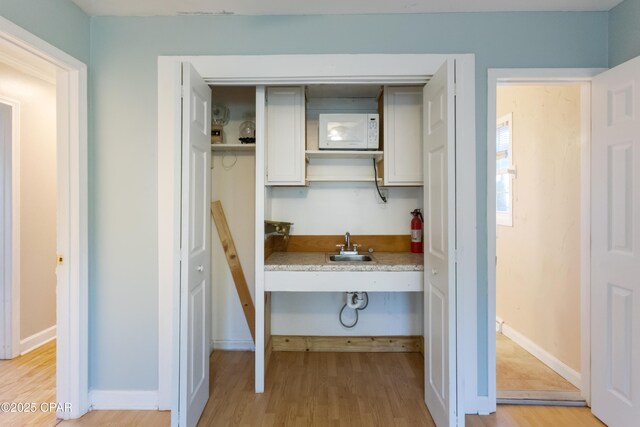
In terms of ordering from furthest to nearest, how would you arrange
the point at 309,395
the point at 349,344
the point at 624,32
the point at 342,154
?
the point at 349,344 < the point at 342,154 < the point at 309,395 < the point at 624,32

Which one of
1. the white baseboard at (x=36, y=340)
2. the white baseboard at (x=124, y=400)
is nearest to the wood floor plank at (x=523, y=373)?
the white baseboard at (x=124, y=400)

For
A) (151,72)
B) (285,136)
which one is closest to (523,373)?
(285,136)

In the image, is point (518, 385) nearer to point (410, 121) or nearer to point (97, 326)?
point (410, 121)

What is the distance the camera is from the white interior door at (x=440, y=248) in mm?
1659

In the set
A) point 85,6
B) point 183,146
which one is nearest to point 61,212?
point 183,146

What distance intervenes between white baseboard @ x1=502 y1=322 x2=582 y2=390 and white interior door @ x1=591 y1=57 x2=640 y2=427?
14.0 inches

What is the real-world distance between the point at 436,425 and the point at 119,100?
8.85 feet

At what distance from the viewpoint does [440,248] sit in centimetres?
182

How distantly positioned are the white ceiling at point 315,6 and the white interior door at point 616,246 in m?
0.51

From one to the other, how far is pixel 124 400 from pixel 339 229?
1932 millimetres

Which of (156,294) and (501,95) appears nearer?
(156,294)

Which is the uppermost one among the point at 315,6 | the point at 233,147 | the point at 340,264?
the point at 315,6

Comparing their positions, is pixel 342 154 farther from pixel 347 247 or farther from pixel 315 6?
pixel 315 6

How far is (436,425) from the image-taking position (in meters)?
1.88
